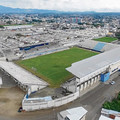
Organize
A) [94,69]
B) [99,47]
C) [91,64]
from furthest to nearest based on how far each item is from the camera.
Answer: [99,47], [91,64], [94,69]

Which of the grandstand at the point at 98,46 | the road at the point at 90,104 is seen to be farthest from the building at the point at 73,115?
the grandstand at the point at 98,46

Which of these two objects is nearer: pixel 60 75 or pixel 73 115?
pixel 73 115

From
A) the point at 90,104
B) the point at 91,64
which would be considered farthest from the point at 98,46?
the point at 90,104

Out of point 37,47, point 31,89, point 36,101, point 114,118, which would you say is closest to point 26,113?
point 36,101

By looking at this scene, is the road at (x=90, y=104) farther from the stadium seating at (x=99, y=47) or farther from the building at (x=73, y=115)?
the stadium seating at (x=99, y=47)

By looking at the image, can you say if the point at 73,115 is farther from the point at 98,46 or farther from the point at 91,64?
the point at 98,46

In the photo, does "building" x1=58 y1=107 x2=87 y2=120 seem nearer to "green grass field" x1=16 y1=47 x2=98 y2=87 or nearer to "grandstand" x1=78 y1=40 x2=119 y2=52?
"green grass field" x1=16 y1=47 x2=98 y2=87

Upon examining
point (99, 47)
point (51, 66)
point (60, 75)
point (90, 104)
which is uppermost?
point (99, 47)
